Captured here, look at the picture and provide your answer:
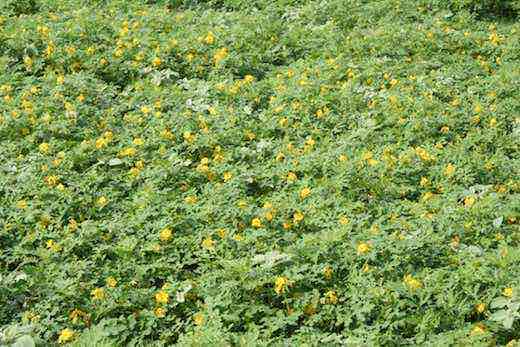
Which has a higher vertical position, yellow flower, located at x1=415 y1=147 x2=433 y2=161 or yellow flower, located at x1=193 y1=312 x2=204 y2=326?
yellow flower, located at x1=415 y1=147 x2=433 y2=161

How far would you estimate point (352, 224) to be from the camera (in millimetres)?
4422

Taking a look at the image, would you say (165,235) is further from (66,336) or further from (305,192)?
(305,192)

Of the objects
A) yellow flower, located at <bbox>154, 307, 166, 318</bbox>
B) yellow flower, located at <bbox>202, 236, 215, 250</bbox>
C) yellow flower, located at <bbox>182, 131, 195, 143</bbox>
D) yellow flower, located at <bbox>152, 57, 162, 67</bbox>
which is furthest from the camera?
yellow flower, located at <bbox>152, 57, 162, 67</bbox>

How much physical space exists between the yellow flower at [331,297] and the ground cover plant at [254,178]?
14mm

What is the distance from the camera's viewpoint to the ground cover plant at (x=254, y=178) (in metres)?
3.79

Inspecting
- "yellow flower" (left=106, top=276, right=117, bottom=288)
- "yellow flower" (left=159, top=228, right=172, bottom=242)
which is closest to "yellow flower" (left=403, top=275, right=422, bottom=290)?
"yellow flower" (left=159, top=228, right=172, bottom=242)

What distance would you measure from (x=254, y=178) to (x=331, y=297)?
1.49m

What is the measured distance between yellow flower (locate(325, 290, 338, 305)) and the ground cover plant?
0.05 ft

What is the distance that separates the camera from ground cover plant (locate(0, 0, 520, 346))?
3.79 meters

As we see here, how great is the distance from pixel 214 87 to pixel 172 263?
258cm

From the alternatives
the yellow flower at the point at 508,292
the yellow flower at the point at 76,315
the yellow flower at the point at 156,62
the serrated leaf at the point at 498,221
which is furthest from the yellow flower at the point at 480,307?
the yellow flower at the point at 156,62

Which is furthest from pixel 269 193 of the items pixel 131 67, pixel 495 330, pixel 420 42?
pixel 420 42

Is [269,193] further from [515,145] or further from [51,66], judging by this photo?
[51,66]

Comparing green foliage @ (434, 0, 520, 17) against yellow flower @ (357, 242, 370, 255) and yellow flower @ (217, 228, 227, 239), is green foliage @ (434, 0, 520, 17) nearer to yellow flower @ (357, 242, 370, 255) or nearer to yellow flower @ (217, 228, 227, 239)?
yellow flower @ (357, 242, 370, 255)
